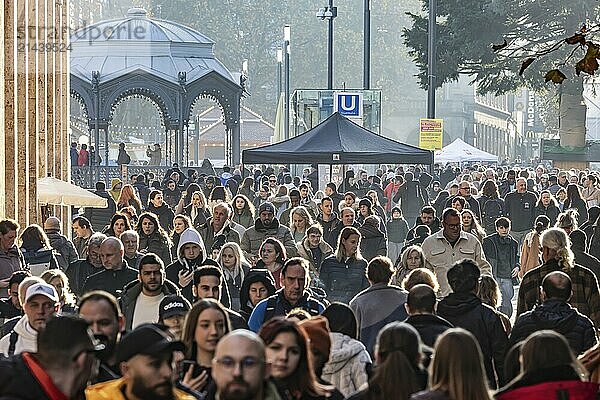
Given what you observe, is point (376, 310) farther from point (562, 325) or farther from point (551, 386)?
point (551, 386)

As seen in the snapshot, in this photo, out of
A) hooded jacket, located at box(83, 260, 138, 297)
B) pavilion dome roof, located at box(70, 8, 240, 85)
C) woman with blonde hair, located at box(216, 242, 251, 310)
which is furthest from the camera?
pavilion dome roof, located at box(70, 8, 240, 85)

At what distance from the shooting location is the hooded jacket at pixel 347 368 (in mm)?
9123

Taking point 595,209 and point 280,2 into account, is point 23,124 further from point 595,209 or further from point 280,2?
point 280,2

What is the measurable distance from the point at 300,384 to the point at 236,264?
284 inches

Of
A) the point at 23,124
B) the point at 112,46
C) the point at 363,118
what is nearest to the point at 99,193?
the point at 23,124

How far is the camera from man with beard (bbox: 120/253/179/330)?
37.9 ft

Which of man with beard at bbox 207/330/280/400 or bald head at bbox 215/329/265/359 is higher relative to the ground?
bald head at bbox 215/329/265/359

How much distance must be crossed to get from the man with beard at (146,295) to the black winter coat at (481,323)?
6.72 feet

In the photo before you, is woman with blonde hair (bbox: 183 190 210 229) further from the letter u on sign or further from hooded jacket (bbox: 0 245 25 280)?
the letter u on sign

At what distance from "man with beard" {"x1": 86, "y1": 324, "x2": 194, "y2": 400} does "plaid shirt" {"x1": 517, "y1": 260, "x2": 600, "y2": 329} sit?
609 cm

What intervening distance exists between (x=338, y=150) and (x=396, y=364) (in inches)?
721

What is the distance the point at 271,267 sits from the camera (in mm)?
14594

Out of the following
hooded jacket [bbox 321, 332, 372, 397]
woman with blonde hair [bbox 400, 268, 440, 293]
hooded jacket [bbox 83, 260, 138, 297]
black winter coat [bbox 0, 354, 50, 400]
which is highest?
woman with blonde hair [bbox 400, 268, 440, 293]

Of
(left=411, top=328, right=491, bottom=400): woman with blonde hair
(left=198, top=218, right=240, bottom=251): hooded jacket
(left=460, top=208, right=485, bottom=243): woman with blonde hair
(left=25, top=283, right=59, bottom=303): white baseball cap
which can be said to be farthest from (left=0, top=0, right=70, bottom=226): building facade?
(left=411, top=328, right=491, bottom=400): woman with blonde hair
